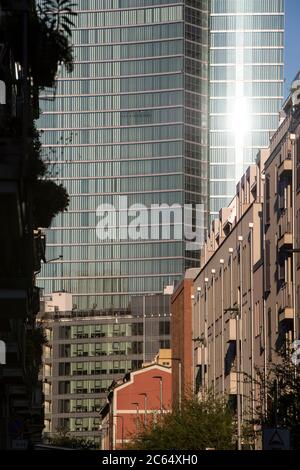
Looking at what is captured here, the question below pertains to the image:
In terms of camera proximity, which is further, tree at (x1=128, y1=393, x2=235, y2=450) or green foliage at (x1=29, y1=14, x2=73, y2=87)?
tree at (x1=128, y1=393, x2=235, y2=450)

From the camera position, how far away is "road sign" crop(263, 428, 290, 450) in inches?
1339

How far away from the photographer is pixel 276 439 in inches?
1341

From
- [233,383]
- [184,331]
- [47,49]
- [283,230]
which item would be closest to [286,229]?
[283,230]

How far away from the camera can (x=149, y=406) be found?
184625 millimetres

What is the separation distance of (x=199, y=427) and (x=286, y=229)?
42.0 feet

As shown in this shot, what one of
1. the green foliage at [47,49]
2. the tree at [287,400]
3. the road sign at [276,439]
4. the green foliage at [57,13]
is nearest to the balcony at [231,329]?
the tree at [287,400]

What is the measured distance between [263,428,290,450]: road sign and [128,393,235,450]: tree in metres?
45.6

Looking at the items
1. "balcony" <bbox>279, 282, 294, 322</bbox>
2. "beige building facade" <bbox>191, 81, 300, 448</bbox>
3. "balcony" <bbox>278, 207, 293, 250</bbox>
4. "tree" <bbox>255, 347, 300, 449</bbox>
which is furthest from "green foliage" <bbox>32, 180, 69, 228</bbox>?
"balcony" <bbox>278, 207, 293, 250</bbox>

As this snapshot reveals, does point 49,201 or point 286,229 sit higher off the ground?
point 286,229

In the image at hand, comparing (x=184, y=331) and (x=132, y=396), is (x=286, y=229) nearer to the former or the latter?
(x=184, y=331)

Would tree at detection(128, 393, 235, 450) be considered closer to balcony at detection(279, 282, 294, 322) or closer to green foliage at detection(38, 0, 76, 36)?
balcony at detection(279, 282, 294, 322)

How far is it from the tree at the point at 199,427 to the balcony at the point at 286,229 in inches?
439
